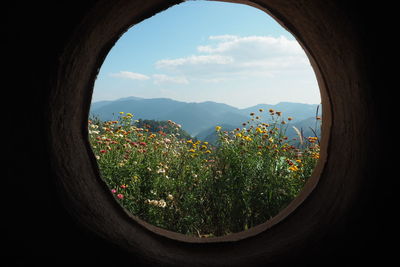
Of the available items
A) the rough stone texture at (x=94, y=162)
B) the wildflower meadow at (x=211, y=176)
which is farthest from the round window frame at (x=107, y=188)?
the wildflower meadow at (x=211, y=176)

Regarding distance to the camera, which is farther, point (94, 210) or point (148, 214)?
point (148, 214)

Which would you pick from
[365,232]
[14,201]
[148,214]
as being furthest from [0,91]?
[148,214]

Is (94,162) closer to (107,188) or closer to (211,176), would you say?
(107,188)

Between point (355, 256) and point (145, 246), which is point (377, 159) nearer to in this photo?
point (355, 256)

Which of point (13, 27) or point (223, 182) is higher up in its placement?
point (13, 27)

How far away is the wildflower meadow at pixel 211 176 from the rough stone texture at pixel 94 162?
5.74 ft

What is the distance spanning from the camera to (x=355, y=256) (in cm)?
109

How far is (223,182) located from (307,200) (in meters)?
1.95

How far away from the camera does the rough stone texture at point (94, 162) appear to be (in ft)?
3.18

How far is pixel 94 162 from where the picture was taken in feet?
4.62

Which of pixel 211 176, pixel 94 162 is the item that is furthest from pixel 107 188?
pixel 211 176

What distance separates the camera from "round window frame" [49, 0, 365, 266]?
111 cm

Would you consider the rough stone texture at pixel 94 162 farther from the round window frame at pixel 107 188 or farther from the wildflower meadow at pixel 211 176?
the wildflower meadow at pixel 211 176

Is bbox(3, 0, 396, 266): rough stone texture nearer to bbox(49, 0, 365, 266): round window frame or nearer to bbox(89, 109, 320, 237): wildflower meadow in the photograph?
bbox(49, 0, 365, 266): round window frame
